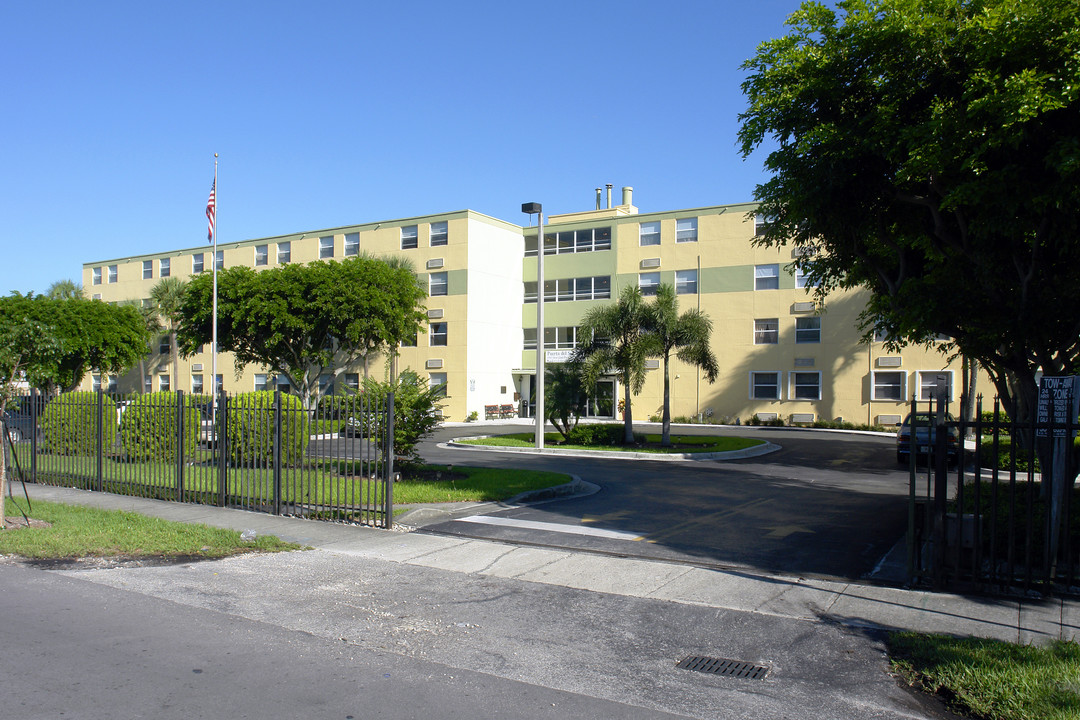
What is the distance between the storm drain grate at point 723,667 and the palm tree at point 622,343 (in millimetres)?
19339

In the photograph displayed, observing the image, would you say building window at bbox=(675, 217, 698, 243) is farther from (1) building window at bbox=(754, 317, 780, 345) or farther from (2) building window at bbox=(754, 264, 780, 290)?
(1) building window at bbox=(754, 317, 780, 345)

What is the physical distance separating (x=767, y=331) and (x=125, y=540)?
34.9 meters

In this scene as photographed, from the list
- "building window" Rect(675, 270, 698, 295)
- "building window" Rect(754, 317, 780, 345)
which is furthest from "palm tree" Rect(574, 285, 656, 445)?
"building window" Rect(675, 270, 698, 295)

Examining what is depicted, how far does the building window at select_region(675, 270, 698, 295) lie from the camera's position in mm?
42125

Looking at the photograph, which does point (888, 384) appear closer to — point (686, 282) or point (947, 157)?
point (686, 282)

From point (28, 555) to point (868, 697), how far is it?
9489 mm

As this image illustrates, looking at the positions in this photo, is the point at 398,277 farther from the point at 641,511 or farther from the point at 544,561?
the point at 544,561

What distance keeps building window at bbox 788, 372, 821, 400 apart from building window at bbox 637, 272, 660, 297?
28.3ft

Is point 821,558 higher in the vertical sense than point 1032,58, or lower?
lower

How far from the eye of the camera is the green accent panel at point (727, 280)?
133ft

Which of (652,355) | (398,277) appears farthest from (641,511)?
(398,277)

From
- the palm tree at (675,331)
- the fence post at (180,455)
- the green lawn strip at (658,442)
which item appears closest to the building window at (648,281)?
the green lawn strip at (658,442)

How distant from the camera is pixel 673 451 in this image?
24.2 m

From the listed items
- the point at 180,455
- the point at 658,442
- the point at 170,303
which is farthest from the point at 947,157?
the point at 170,303
